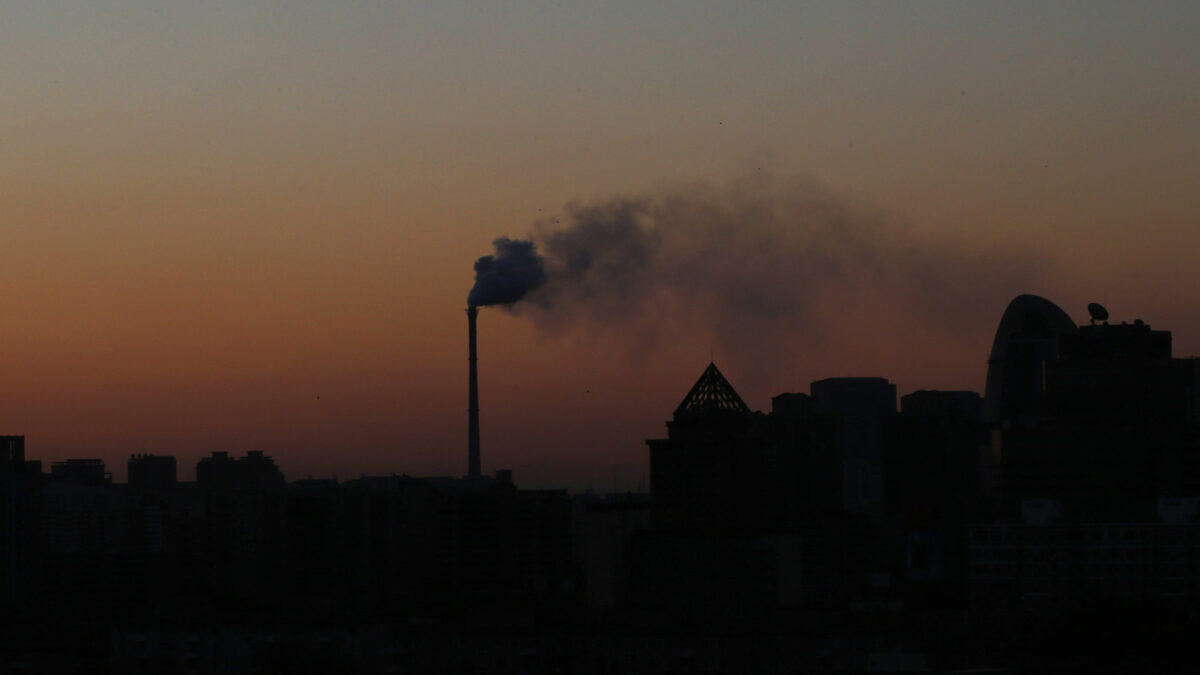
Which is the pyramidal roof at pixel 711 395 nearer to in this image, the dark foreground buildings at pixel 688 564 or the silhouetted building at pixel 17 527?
the dark foreground buildings at pixel 688 564

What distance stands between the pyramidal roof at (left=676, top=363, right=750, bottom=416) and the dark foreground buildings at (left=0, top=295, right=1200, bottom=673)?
207 mm

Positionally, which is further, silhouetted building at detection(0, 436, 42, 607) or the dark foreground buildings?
silhouetted building at detection(0, 436, 42, 607)

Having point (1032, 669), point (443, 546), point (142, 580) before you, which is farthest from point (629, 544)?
point (1032, 669)

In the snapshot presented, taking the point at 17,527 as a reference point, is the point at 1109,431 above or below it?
above

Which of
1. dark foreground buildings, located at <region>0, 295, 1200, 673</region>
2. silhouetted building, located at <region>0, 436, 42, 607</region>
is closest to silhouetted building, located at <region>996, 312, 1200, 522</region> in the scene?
dark foreground buildings, located at <region>0, 295, 1200, 673</region>

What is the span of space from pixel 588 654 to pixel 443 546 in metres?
55.5

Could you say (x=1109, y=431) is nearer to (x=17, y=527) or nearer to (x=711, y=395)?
(x=711, y=395)

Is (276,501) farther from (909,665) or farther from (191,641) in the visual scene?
(909,665)

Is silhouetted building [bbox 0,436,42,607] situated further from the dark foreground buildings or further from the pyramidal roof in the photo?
the pyramidal roof

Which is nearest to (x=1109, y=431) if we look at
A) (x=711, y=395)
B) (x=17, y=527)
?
(x=711, y=395)

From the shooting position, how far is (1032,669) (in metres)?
97.8

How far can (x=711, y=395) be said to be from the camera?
174625mm

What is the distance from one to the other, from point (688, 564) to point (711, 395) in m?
39.4

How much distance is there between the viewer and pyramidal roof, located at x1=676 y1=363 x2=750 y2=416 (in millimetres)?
173375
